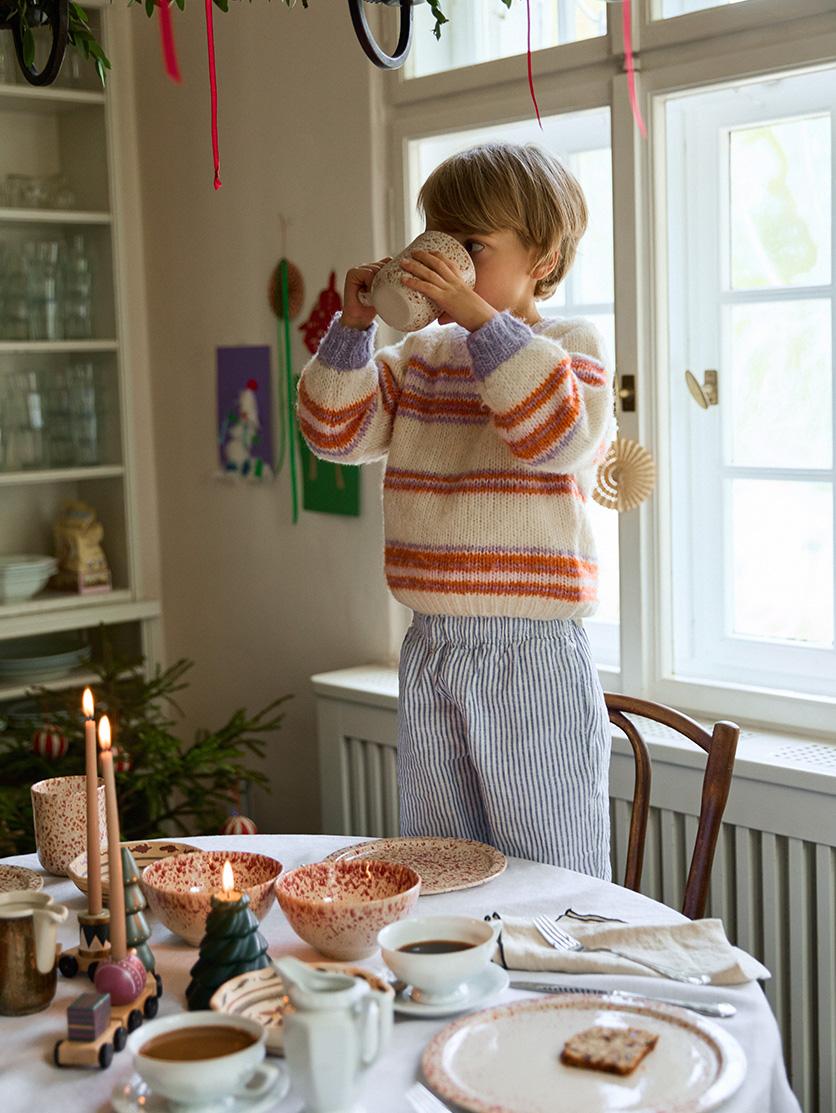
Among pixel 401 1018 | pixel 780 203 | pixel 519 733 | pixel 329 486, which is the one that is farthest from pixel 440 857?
pixel 329 486

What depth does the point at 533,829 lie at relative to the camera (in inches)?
62.0

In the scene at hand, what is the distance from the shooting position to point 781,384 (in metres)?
2.25

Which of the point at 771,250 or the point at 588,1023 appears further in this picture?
the point at 771,250

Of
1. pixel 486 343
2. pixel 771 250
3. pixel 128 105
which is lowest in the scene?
pixel 486 343

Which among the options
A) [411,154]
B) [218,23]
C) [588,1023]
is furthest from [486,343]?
[218,23]

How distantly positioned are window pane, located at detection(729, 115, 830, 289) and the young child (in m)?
0.67

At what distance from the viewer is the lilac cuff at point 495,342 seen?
4.88 feet

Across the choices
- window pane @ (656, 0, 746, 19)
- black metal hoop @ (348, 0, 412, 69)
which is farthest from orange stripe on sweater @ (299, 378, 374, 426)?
window pane @ (656, 0, 746, 19)

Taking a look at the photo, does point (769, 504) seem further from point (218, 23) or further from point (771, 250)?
point (218, 23)

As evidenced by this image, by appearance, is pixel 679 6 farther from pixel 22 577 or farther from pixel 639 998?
pixel 22 577

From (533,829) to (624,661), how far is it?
2.70 ft

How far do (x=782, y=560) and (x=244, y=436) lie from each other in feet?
4.22

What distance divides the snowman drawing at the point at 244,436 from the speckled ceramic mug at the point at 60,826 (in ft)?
5.22

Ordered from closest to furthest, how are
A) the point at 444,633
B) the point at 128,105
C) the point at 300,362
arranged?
1. the point at 444,633
2. the point at 300,362
3. the point at 128,105
